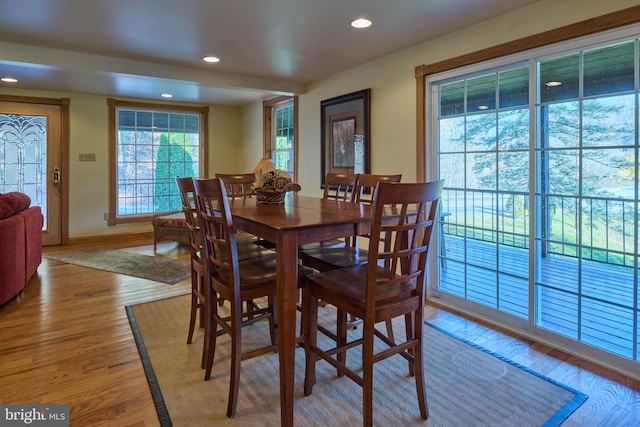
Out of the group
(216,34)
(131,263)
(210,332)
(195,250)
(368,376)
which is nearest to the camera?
(368,376)

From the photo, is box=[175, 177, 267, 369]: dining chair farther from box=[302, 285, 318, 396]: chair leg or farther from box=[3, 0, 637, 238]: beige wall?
box=[3, 0, 637, 238]: beige wall

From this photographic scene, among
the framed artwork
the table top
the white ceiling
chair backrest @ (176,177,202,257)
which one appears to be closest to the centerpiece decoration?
the table top

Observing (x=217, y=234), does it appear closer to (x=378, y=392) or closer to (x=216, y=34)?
(x=378, y=392)

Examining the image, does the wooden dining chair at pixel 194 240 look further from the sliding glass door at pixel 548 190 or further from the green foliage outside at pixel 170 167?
the green foliage outside at pixel 170 167

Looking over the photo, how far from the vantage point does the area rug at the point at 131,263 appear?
4109 millimetres


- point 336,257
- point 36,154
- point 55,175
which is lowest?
point 336,257

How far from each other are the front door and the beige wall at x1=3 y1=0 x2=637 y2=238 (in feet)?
0.52

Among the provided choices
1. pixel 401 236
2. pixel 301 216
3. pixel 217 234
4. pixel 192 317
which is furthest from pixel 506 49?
pixel 192 317

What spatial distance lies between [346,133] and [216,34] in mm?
1686

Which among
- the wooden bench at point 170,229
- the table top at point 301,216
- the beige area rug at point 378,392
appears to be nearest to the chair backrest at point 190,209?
the table top at point 301,216

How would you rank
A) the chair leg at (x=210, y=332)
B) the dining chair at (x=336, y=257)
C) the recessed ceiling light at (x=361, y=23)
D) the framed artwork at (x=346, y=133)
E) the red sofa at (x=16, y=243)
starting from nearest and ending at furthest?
the chair leg at (x=210, y=332) → the dining chair at (x=336, y=257) → the recessed ceiling light at (x=361, y=23) → the red sofa at (x=16, y=243) → the framed artwork at (x=346, y=133)

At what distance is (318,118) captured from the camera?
4.68 meters

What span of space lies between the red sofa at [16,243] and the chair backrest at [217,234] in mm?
2078

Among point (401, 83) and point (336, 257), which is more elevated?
point (401, 83)
